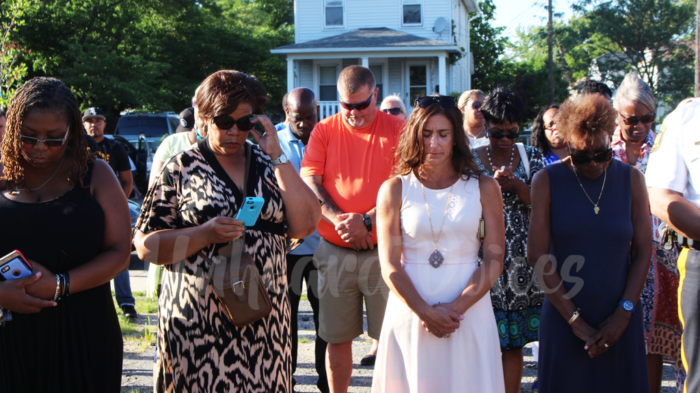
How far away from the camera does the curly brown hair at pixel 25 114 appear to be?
2561mm

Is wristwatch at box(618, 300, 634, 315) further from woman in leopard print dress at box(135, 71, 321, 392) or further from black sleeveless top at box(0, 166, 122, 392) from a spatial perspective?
black sleeveless top at box(0, 166, 122, 392)

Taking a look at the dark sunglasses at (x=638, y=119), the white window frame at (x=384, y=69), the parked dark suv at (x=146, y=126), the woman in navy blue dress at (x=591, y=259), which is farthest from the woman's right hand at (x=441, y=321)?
the white window frame at (x=384, y=69)

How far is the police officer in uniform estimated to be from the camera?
291 centimetres

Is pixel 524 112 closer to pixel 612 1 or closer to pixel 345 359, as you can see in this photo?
pixel 345 359

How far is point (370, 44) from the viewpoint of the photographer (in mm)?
22406

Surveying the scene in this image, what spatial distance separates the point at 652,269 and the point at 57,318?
139 inches

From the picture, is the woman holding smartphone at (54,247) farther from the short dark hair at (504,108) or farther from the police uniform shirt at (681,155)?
the police uniform shirt at (681,155)

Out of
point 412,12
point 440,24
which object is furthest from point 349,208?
point 412,12

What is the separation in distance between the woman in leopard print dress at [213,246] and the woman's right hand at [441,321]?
716mm

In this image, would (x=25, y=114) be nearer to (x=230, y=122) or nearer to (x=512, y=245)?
(x=230, y=122)

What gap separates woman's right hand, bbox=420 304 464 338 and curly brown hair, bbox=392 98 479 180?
740 millimetres

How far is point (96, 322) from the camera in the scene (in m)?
2.68

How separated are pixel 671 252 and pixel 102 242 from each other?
329 centimetres

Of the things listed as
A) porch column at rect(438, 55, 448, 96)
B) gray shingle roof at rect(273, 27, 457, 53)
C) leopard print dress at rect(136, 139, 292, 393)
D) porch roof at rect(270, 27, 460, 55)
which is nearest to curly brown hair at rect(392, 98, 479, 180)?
leopard print dress at rect(136, 139, 292, 393)
